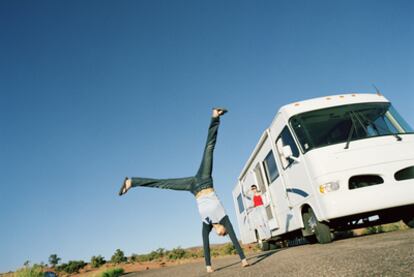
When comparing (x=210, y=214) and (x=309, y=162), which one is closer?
(x=210, y=214)

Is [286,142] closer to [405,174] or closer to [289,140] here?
[289,140]

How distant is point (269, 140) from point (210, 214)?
12.8 feet

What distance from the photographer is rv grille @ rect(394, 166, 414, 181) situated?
18.8ft

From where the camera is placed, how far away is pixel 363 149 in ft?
19.3

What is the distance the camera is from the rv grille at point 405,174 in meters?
5.72

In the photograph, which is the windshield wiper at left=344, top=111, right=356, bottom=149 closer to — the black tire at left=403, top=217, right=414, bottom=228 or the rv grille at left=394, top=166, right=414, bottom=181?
the rv grille at left=394, top=166, right=414, bottom=181

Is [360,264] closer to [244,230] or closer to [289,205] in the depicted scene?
[289,205]

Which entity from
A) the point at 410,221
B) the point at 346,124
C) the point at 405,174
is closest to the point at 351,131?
the point at 346,124

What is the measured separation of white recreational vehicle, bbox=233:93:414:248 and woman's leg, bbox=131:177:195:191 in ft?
8.04

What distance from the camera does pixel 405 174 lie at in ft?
18.9

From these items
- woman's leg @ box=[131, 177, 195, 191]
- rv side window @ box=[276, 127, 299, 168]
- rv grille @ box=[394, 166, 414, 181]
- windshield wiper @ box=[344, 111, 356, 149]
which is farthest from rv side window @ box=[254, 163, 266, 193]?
woman's leg @ box=[131, 177, 195, 191]

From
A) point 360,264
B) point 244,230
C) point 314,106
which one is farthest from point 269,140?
point 244,230

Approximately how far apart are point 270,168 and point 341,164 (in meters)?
3.09

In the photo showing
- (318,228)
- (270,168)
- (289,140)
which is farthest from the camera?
(270,168)
